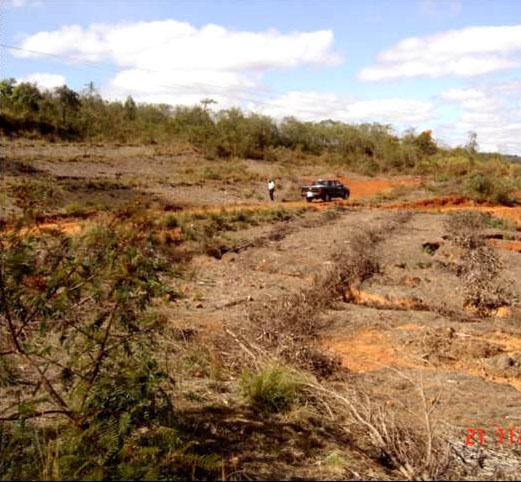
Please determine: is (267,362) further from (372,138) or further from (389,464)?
(372,138)

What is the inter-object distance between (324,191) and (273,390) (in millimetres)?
26037

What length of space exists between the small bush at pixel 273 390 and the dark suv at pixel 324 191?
2548 centimetres

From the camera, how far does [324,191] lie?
101 ft

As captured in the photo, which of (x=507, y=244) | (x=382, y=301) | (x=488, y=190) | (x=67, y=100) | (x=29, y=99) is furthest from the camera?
(x=67, y=100)

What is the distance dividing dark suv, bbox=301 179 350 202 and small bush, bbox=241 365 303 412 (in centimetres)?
2548

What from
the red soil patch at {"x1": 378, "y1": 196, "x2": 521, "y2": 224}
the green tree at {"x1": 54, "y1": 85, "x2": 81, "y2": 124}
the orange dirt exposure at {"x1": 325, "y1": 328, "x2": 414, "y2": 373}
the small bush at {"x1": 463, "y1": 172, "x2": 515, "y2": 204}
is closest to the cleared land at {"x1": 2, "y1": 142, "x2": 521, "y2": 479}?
the orange dirt exposure at {"x1": 325, "y1": 328, "x2": 414, "y2": 373}

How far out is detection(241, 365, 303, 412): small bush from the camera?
5.14 metres

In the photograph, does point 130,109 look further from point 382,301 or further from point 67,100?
point 382,301

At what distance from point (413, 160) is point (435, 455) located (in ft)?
170

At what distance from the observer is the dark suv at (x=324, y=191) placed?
30.5 meters

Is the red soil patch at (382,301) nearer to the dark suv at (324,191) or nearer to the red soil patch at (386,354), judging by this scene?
the red soil patch at (386,354)

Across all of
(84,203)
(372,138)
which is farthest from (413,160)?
(84,203)

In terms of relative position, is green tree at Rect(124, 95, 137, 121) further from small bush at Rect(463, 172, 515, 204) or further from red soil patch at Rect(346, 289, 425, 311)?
red soil patch at Rect(346, 289, 425, 311)

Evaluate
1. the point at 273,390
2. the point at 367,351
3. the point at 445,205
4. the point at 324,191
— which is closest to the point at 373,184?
the point at 324,191
